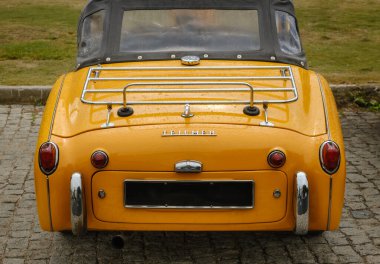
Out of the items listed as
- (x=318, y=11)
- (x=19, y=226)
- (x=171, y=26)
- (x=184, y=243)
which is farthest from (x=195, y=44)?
(x=318, y=11)

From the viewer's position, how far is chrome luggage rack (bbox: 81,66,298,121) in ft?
16.1

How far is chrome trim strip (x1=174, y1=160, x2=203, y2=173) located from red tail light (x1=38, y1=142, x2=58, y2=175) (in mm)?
763

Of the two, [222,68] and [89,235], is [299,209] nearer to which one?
[222,68]

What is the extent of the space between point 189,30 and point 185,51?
21 cm

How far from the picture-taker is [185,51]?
5.85 metres

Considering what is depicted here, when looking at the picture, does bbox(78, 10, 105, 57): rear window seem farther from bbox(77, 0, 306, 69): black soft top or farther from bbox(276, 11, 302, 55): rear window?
bbox(276, 11, 302, 55): rear window

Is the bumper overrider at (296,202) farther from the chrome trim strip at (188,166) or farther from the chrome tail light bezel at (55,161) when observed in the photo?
the chrome trim strip at (188,166)

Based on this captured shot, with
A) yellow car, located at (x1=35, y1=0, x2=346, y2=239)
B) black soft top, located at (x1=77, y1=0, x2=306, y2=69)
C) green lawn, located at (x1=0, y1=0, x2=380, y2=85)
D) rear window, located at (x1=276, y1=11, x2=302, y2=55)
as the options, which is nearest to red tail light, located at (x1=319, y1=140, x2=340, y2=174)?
yellow car, located at (x1=35, y1=0, x2=346, y2=239)

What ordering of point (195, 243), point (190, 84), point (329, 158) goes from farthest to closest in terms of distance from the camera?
point (195, 243)
point (190, 84)
point (329, 158)

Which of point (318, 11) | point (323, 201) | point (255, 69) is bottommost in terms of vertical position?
point (318, 11)

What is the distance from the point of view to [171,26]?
5.99 metres

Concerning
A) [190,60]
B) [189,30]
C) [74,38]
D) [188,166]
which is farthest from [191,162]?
[74,38]

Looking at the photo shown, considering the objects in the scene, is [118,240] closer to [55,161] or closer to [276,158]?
[55,161]

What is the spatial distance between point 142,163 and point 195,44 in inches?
62.9
